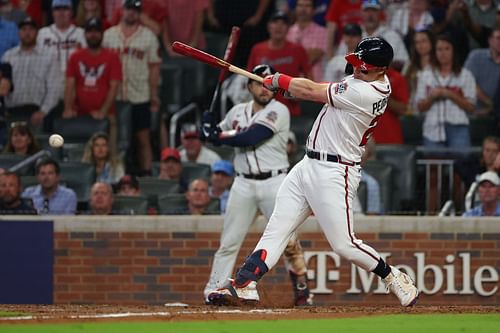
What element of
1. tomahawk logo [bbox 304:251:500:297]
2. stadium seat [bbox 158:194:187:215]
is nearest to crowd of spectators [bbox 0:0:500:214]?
stadium seat [bbox 158:194:187:215]

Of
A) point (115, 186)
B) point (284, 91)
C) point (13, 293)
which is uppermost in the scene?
point (284, 91)

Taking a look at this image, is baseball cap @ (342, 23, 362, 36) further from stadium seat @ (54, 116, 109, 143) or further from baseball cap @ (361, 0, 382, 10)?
Result: stadium seat @ (54, 116, 109, 143)

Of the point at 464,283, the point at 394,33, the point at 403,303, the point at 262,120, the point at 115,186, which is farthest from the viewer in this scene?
the point at 394,33

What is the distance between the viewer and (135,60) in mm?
13086

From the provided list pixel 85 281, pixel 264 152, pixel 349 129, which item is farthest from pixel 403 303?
pixel 85 281

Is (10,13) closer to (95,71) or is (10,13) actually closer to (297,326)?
(95,71)

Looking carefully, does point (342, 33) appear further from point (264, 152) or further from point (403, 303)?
point (403, 303)

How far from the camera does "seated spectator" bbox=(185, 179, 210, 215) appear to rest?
1096 cm

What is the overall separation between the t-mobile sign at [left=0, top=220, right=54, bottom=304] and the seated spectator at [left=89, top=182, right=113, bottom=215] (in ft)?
1.53

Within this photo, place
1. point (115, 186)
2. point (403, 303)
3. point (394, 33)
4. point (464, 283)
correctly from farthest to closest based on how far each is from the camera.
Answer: point (394, 33)
point (115, 186)
point (464, 283)
point (403, 303)

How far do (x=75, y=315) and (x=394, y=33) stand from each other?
6.21 metres

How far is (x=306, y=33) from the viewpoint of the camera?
13.4 m

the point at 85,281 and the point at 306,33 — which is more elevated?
the point at 306,33

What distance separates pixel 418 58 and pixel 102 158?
3.39 meters
